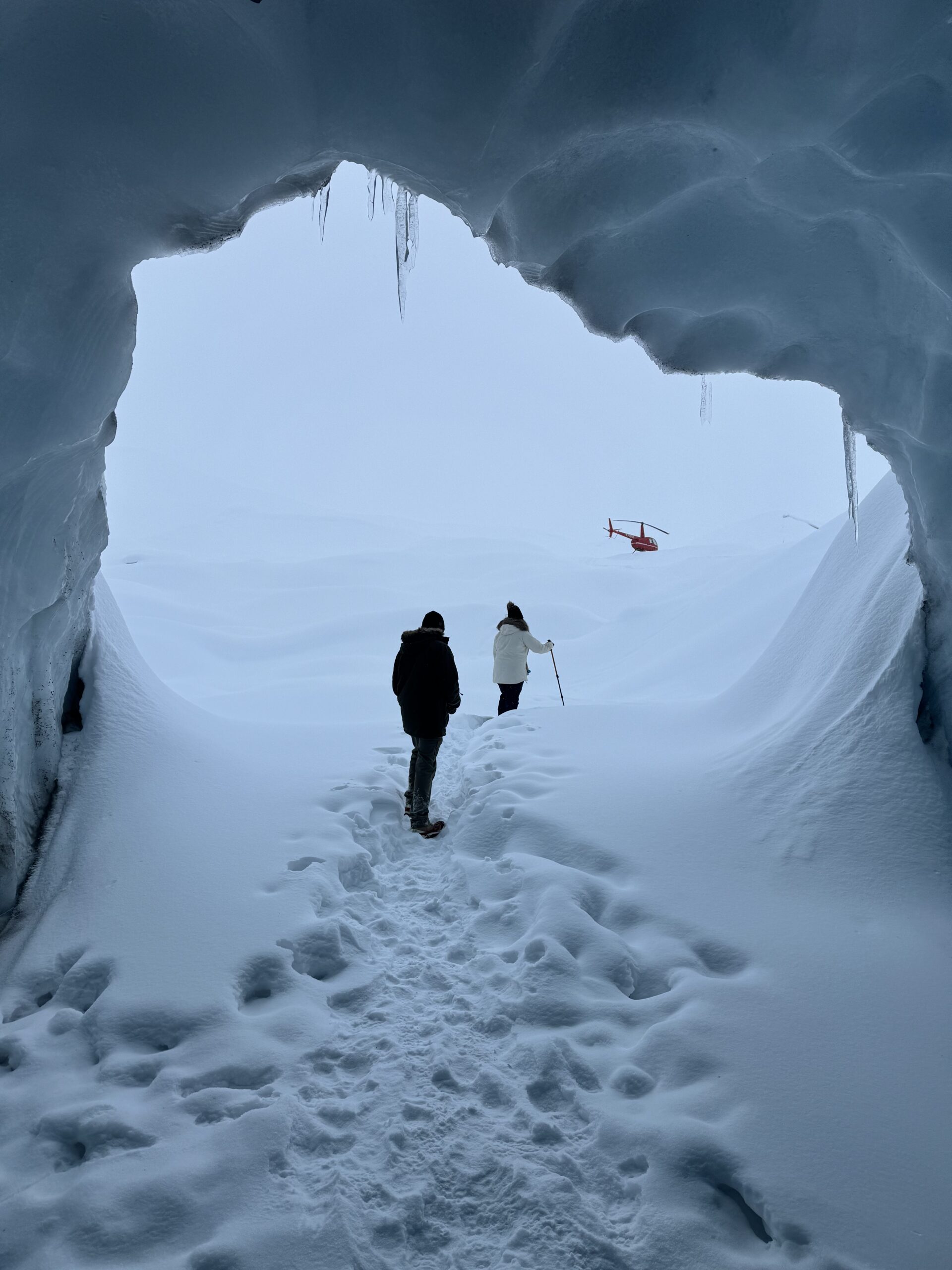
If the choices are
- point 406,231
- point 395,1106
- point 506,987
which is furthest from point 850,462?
point 395,1106

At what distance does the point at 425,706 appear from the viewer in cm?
553

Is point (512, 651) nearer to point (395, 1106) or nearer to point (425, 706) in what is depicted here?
point (425, 706)

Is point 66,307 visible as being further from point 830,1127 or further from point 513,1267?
point 830,1127

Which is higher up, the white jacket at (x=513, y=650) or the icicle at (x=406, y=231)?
the icicle at (x=406, y=231)

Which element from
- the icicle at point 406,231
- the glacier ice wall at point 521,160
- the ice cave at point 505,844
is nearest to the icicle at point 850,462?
the ice cave at point 505,844

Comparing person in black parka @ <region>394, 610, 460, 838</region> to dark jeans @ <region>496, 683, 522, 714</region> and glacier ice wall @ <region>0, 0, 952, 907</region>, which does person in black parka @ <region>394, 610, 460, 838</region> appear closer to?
glacier ice wall @ <region>0, 0, 952, 907</region>

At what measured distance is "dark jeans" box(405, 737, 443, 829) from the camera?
5.50m

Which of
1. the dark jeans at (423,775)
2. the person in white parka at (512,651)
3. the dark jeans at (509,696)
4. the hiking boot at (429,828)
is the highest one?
the person in white parka at (512,651)

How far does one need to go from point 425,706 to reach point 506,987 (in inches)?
95.2

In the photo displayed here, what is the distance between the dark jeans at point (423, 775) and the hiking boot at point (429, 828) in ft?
0.04

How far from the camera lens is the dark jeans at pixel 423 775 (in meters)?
5.50

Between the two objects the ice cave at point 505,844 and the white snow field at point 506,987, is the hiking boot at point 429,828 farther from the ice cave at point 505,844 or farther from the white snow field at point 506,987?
the ice cave at point 505,844

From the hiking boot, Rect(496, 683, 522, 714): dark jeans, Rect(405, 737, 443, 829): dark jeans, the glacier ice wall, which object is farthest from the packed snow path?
Rect(496, 683, 522, 714): dark jeans

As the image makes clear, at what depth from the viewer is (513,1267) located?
213 centimetres
